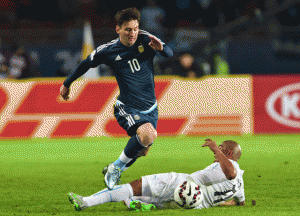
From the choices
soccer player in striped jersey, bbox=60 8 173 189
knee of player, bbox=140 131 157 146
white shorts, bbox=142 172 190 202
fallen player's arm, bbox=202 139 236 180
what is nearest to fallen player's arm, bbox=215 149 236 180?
fallen player's arm, bbox=202 139 236 180

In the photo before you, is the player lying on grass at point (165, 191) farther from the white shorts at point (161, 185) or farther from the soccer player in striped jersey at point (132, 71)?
the soccer player in striped jersey at point (132, 71)

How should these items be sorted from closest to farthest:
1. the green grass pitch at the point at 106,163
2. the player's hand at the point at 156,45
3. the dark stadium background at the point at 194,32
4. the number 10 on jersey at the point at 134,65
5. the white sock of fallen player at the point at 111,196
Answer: the white sock of fallen player at the point at 111,196
the green grass pitch at the point at 106,163
the player's hand at the point at 156,45
the number 10 on jersey at the point at 134,65
the dark stadium background at the point at 194,32

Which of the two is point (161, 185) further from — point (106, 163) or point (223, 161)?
point (106, 163)

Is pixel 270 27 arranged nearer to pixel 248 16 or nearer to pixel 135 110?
pixel 248 16

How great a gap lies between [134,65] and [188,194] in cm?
186

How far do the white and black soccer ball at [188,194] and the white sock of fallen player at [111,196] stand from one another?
527mm

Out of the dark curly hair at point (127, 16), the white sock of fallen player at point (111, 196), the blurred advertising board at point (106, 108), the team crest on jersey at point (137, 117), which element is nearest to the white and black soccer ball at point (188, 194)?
the white sock of fallen player at point (111, 196)

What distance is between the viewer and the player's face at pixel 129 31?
6.54 metres

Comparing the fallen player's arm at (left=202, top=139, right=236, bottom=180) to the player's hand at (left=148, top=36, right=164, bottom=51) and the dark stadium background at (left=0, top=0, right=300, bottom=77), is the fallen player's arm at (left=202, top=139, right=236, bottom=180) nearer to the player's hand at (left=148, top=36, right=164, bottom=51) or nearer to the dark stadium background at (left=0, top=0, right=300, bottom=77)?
the player's hand at (left=148, top=36, right=164, bottom=51)

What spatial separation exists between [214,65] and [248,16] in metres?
2.53

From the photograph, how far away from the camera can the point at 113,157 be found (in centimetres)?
1112

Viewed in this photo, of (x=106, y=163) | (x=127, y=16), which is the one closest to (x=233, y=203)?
(x=127, y=16)

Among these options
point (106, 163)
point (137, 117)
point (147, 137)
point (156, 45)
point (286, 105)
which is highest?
point (156, 45)

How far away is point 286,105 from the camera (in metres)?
14.0
